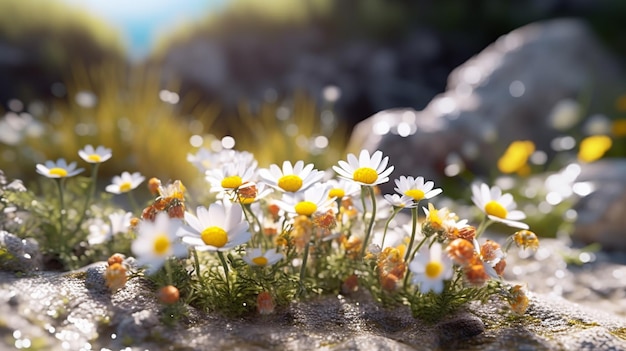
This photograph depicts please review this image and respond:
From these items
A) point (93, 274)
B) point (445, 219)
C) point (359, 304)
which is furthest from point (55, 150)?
point (445, 219)

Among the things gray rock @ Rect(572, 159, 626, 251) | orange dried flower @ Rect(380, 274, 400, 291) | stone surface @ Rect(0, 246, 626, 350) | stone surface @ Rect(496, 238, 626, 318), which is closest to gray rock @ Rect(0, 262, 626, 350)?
stone surface @ Rect(0, 246, 626, 350)

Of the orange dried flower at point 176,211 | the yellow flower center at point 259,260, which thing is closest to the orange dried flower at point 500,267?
the yellow flower center at point 259,260

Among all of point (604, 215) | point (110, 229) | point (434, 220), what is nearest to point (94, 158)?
point (110, 229)

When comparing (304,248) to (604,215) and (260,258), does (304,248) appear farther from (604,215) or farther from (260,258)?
(604,215)

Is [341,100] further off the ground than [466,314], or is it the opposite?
[341,100]

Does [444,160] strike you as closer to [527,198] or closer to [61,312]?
[527,198]
